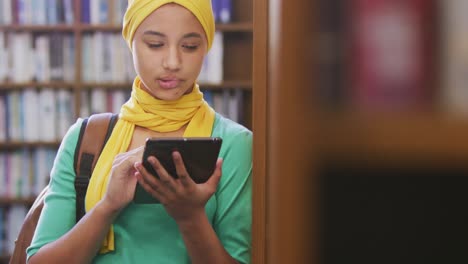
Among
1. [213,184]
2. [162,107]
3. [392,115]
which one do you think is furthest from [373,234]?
[162,107]

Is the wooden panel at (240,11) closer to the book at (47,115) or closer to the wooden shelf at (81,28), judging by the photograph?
the wooden shelf at (81,28)

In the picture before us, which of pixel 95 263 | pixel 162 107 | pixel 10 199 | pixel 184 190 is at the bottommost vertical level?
pixel 10 199

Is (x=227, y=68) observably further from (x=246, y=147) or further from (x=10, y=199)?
(x=246, y=147)

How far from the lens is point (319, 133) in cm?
45

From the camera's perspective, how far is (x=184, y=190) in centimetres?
106

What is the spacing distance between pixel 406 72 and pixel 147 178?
2.11 ft

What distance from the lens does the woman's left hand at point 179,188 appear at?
104cm

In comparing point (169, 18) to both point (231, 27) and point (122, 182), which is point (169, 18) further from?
point (231, 27)

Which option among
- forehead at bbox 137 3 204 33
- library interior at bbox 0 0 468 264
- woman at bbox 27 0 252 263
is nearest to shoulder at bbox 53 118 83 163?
woman at bbox 27 0 252 263

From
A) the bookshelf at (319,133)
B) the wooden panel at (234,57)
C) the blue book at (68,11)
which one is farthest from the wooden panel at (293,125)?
the blue book at (68,11)

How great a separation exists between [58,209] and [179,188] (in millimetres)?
223

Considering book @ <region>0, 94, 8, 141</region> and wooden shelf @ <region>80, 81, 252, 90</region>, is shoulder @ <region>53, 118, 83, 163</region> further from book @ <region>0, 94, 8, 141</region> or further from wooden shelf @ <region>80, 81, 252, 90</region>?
book @ <region>0, 94, 8, 141</region>

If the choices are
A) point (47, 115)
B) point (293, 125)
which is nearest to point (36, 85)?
point (47, 115)

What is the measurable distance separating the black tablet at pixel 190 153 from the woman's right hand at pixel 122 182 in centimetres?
2
